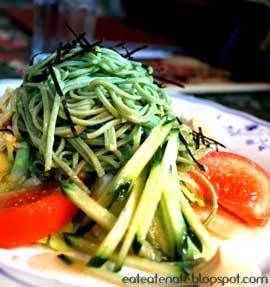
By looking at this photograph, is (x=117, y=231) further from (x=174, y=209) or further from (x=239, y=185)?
(x=239, y=185)

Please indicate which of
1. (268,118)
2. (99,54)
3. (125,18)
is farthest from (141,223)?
(125,18)

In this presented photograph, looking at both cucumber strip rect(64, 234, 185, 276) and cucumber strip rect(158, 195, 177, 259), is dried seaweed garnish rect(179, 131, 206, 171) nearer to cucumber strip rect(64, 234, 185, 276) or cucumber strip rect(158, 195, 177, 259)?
cucumber strip rect(158, 195, 177, 259)

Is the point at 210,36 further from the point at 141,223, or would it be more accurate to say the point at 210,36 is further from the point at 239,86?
the point at 141,223

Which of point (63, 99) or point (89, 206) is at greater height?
point (63, 99)

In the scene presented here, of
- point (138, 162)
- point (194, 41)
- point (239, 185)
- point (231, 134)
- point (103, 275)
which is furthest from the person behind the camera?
Answer: point (194, 41)

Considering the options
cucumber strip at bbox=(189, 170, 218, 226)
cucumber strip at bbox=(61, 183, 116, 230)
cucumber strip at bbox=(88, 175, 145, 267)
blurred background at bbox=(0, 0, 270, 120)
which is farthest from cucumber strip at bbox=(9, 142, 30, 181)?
blurred background at bbox=(0, 0, 270, 120)

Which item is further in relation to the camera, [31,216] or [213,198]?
[213,198]

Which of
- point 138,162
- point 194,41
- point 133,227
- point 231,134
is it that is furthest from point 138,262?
point 194,41
